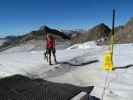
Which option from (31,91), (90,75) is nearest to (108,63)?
(90,75)

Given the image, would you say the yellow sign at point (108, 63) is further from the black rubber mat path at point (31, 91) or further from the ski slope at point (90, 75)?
the black rubber mat path at point (31, 91)

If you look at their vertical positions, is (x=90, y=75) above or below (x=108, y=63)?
below

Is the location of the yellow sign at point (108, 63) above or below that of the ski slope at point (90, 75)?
above

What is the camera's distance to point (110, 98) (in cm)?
692

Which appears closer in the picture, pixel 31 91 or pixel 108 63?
pixel 31 91

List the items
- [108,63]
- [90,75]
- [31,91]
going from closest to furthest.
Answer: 1. [31,91]
2. [90,75]
3. [108,63]

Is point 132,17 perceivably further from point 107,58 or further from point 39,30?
point 107,58

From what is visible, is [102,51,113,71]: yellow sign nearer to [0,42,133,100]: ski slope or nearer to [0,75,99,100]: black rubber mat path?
[0,42,133,100]: ski slope

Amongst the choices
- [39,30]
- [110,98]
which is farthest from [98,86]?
[39,30]

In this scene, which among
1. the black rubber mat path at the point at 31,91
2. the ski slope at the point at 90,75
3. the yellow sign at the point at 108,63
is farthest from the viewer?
the yellow sign at the point at 108,63

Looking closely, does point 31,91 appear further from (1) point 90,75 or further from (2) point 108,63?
(2) point 108,63

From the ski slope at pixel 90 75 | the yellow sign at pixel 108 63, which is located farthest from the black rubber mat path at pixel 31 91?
the yellow sign at pixel 108 63

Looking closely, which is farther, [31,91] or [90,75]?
[90,75]

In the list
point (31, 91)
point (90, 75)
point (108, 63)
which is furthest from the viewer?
point (108, 63)
